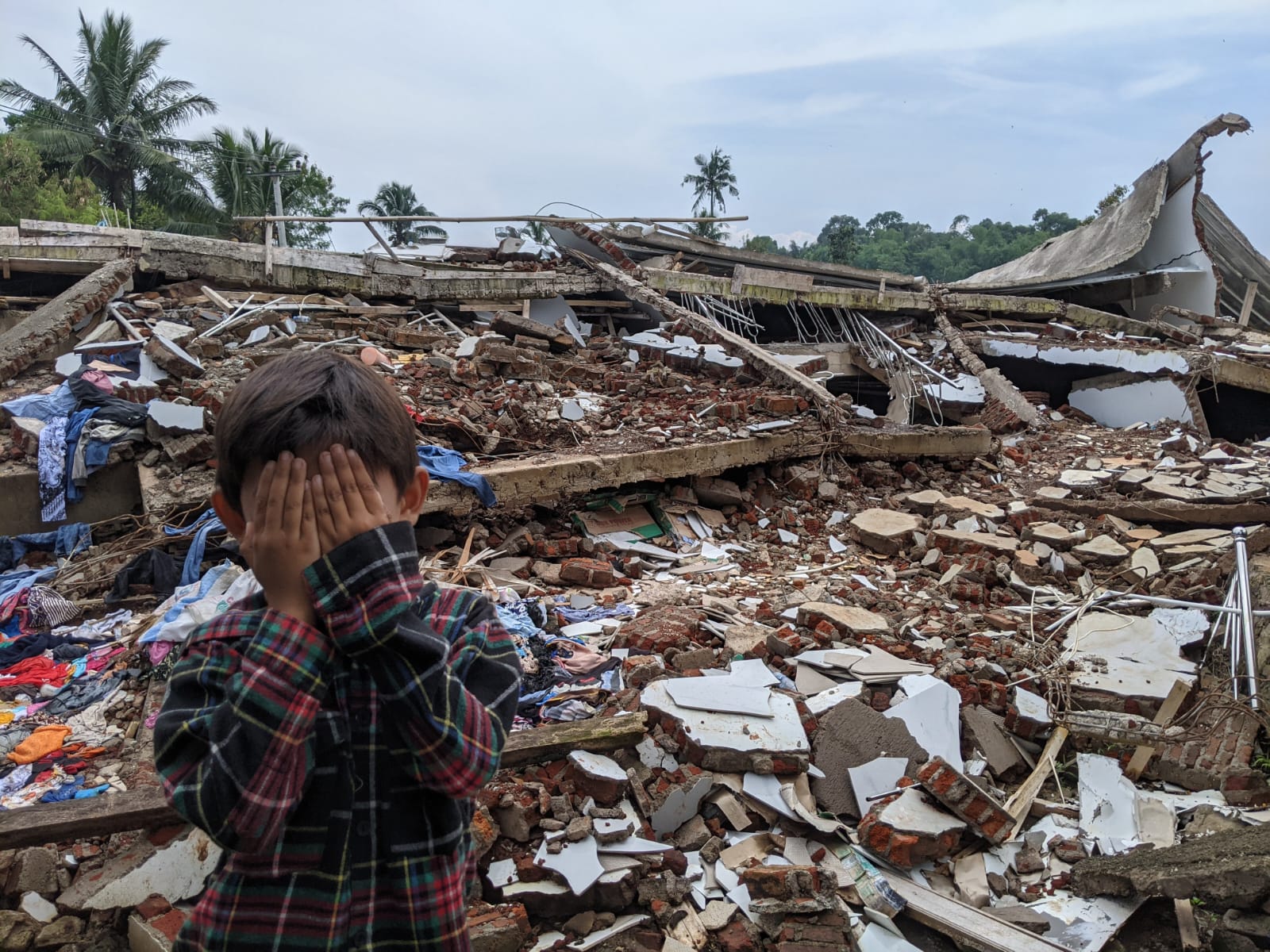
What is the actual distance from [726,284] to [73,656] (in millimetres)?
8247

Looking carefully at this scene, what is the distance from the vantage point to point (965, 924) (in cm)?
268

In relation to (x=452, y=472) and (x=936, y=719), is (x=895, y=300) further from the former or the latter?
(x=936, y=719)

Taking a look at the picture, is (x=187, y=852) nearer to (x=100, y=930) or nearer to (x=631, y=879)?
(x=100, y=930)

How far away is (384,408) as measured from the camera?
1.22 meters

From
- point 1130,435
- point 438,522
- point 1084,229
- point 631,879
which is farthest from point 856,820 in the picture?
point 1084,229

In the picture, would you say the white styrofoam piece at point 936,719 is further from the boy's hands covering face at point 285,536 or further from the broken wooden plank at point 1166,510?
the broken wooden plank at point 1166,510

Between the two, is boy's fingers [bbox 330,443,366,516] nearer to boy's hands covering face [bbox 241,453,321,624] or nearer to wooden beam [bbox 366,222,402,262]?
boy's hands covering face [bbox 241,453,321,624]

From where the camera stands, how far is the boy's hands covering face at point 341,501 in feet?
3.46

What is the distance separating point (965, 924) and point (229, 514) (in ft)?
8.97

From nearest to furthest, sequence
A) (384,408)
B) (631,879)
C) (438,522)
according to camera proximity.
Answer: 1. (384,408)
2. (631,879)
3. (438,522)

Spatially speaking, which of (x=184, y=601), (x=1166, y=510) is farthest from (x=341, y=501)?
(x=1166, y=510)

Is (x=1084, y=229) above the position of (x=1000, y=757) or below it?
Result: above

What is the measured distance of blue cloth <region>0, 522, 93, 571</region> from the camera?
487 cm

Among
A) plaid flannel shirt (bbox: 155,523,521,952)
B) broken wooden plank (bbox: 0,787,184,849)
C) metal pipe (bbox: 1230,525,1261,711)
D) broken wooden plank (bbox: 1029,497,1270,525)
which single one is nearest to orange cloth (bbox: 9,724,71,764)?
broken wooden plank (bbox: 0,787,184,849)
